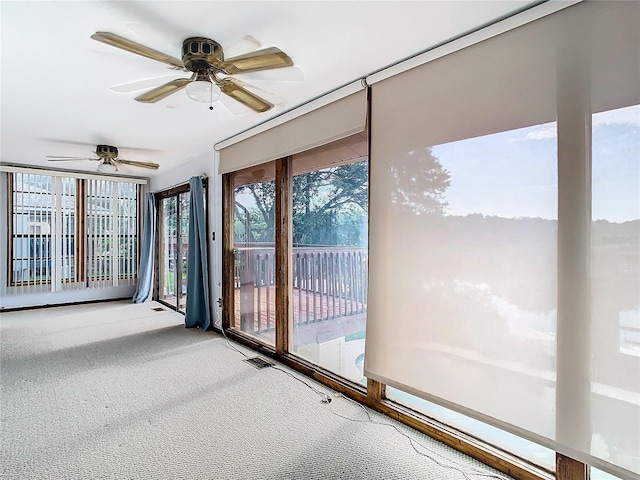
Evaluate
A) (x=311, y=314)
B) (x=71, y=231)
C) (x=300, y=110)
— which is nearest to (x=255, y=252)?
(x=311, y=314)

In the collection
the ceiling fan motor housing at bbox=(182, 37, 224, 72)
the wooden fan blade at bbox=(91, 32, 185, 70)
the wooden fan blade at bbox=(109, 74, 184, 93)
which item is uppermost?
the ceiling fan motor housing at bbox=(182, 37, 224, 72)

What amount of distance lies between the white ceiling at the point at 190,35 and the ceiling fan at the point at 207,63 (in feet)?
0.25

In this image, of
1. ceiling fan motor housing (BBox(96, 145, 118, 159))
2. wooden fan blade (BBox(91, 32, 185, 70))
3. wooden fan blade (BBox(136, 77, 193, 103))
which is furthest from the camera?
ceiling fan motor housing (BBox(96, 145, 118, 159))

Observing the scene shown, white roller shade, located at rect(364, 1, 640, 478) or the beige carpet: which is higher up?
white roller shade, located at rect(364, 1, 640, 478)

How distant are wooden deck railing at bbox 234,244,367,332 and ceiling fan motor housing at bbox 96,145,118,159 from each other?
1937 millimetres

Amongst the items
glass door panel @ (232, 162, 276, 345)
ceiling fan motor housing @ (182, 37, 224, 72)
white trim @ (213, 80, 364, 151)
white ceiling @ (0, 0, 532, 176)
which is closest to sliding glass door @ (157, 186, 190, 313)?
glass door panel @ (232, 162, 276, 345)

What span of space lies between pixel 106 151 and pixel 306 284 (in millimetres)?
3062

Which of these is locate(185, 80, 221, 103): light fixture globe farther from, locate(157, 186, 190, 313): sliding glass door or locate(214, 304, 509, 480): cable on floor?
locate(157, 186, 190, 313): sliding glass door

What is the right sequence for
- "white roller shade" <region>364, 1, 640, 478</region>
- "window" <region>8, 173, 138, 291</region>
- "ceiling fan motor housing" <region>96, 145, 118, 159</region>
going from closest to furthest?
"white roller shade" <region>364, 1, 640, 478</region> → "ceiling fan motor housing" <region>96, 145, 118, 159</region> → "window" <region>8, 173, 138, 291</region>

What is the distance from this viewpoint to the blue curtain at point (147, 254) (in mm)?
6227

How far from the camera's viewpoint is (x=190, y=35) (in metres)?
1.91

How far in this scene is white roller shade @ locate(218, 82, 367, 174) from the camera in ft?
8.29

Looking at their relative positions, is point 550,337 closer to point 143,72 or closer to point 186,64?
point 186,64

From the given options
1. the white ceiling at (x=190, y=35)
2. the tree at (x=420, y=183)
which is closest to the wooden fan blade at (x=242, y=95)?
the white ceiling at (x=190, y=35)
